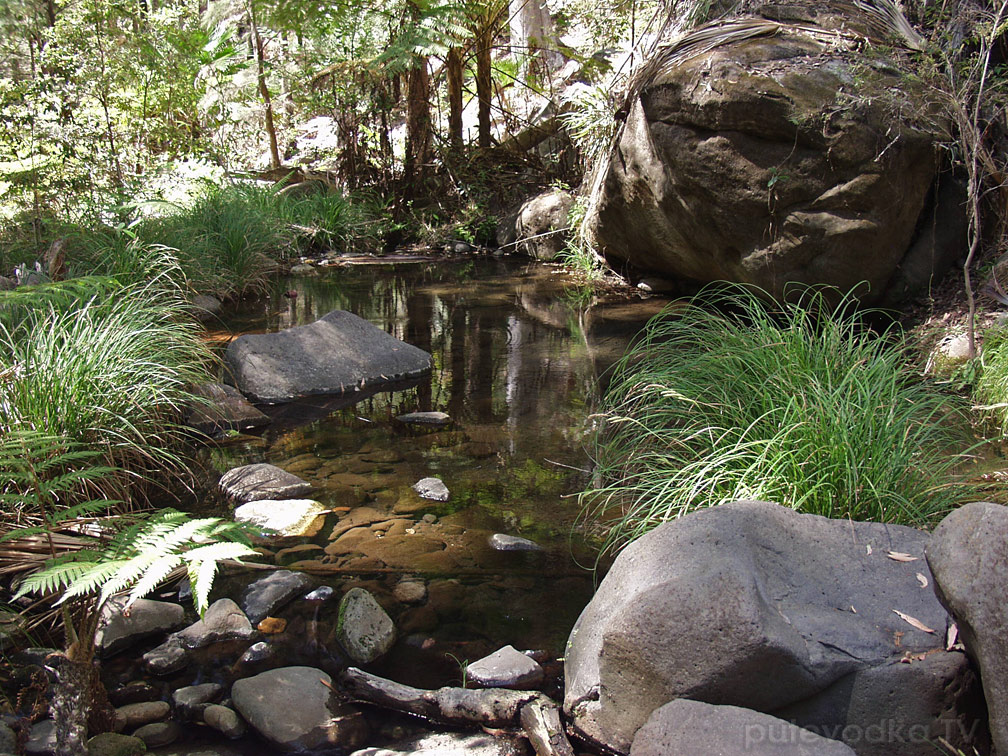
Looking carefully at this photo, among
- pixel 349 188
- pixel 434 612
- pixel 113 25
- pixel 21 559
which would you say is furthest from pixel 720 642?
pixel 349 188

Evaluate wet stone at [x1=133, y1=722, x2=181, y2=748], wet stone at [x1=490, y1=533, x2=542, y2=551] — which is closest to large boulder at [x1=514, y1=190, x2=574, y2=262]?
wet stone at [x1=490, y1=533, x2=542, y2=551]

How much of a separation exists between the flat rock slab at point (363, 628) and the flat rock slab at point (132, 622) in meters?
0.59

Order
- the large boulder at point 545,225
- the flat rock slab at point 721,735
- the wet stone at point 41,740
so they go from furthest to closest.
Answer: the large boulder at point 545,225, the wet stone at point 41,740, the flat rock slab at point 721,735

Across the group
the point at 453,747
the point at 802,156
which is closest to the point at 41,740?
the point at 453,747

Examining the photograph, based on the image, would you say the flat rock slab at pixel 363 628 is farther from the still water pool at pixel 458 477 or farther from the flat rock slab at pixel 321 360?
the flat rock slab at pixel 321 360

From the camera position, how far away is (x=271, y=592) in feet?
9.02

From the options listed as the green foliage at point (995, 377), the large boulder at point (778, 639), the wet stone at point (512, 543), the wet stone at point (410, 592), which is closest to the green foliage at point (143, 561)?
the wet stone at point (410, 592)

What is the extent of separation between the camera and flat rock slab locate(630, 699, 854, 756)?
1.64 meters

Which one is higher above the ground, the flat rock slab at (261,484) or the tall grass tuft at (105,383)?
the tall grass tuft at (105,383)

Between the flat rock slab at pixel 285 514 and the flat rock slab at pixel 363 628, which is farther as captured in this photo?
the flat rock slab at pixel 285 514

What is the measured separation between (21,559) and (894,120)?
547cm

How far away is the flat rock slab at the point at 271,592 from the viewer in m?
2.67

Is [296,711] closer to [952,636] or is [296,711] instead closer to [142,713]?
[142,713]

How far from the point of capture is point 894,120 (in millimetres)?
5102
